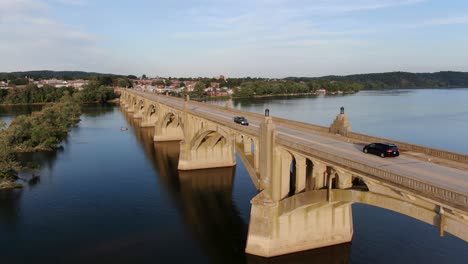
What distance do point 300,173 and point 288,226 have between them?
426 centimetres

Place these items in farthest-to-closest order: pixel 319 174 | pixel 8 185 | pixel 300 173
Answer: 1. pixel 8 185
2. pixel 300 173
3. pixel 319 174

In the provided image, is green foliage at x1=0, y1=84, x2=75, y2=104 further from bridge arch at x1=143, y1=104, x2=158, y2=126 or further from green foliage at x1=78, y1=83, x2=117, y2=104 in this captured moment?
bridge arch at x1=143, y1=104, x2=158, y2=126

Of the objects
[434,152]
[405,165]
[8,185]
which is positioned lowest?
[8,185]

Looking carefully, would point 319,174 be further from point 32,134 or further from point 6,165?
point 32,134

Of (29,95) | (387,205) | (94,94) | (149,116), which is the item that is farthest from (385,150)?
(29,95)

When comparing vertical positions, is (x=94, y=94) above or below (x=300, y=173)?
above

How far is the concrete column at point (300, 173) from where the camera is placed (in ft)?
82.2

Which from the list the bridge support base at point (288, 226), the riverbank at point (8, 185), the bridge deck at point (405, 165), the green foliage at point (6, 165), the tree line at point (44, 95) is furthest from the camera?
the tree line at point (44, 95)

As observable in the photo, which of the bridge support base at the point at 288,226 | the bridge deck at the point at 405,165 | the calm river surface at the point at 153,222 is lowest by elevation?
the calm river surface at the point at 153,222

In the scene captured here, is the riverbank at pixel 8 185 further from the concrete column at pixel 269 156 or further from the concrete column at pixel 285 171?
the concrete column at pixel 285 171

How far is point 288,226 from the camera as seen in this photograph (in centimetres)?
2683

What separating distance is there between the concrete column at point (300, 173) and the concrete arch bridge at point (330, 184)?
0.23 ft

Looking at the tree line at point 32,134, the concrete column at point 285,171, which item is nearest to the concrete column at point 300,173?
the concrete column at point 285,171

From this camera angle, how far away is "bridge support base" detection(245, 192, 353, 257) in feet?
87.0
